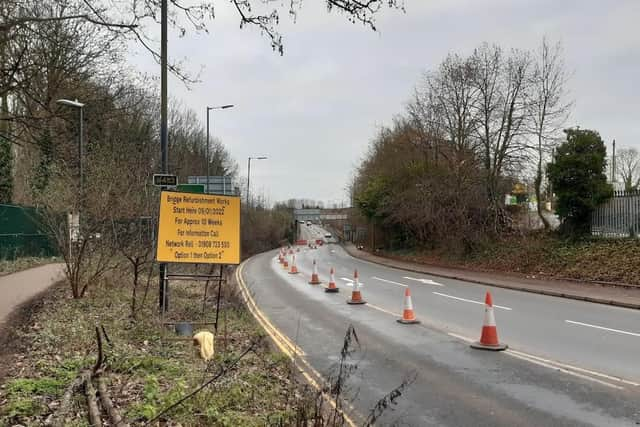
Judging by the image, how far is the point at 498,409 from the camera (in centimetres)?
617

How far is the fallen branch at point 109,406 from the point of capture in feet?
14.9

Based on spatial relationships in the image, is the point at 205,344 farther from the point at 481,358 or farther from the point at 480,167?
the point at 480,167

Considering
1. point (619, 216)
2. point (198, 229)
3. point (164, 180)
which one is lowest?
point (198, 229)

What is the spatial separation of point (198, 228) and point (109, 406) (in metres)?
4.32

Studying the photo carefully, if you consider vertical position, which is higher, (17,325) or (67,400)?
(67,400)

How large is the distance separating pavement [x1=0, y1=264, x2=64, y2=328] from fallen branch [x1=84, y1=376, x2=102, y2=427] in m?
5.10

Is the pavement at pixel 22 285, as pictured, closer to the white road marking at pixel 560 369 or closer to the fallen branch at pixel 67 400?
the fallen branch at pixel 67 400

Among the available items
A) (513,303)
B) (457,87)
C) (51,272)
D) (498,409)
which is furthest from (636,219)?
(51,272)

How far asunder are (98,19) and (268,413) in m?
5.95

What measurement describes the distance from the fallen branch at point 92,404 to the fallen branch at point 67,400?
2.6 inches

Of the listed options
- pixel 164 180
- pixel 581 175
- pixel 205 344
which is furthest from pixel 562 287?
pixel 205 344

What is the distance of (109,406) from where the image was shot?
491 cm

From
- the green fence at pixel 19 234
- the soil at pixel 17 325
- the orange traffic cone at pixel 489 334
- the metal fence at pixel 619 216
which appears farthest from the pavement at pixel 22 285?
the metal fence at pixel 619 216

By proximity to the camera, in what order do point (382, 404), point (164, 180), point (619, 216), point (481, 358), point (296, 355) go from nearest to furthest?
point (382, 404) < point (481, 358) < point (296, 355) < point (164, 180) < point (619, 216)
